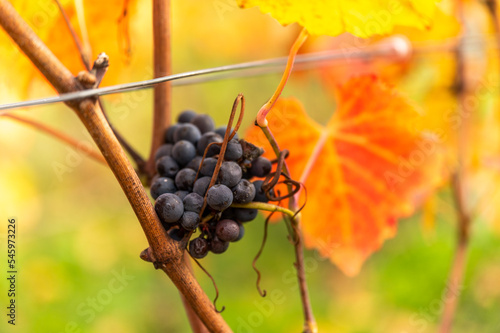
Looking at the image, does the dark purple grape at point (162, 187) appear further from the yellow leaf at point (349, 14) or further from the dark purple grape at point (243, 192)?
the yellow leaf at point (349, 14)

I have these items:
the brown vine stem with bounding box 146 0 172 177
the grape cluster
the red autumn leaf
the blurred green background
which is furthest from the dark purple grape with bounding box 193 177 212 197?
the blurred green background

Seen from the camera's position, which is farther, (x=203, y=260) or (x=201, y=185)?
(x=203, y=260)

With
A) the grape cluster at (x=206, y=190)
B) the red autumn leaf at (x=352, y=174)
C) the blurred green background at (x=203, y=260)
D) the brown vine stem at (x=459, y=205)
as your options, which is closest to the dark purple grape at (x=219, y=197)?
the grape cluster at (x=206, y=190)

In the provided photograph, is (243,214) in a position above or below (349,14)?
below

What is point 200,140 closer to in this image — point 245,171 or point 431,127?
point 245,171

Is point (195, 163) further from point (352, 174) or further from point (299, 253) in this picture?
point (352, 174)

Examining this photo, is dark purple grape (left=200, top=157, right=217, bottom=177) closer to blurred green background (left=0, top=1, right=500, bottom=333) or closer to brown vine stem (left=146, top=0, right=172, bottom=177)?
brown vine stem (left=146, top=0, right=172, bottom=177)

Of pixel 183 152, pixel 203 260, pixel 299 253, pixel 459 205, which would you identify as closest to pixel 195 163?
pixel 183 152

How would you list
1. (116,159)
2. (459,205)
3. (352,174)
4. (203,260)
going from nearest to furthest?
(116,159), (352,174), (459,205), (203,260)
